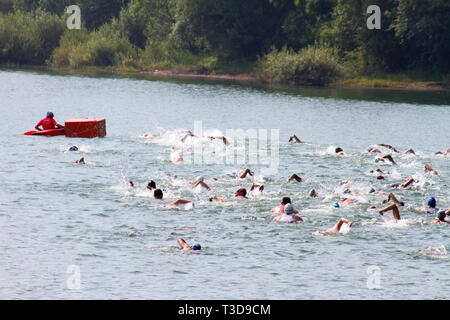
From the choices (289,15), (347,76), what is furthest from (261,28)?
(347,76)

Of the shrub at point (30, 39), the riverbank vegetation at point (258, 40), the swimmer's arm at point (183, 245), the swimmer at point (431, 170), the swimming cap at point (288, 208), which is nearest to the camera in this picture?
the swimmer's arm at point (183, 245)

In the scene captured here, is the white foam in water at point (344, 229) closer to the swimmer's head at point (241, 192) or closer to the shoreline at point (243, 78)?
the swimmer's head at point (241, 192)

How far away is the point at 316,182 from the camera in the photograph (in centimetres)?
3462

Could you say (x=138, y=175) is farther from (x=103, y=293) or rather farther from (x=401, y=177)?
(x=103, y=293)

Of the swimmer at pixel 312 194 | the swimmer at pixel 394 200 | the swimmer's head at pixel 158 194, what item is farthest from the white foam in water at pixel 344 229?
the swimmer's head at pixel 158 194

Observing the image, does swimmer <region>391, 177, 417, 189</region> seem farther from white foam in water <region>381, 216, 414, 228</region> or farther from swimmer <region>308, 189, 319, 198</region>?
white foam in water <region>381, 216, 414, 228</region>

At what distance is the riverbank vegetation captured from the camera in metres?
87.0

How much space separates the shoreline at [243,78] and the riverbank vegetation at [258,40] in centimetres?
45

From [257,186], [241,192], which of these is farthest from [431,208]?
[241,192]

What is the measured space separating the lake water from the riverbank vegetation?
102ft

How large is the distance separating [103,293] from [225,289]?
331 centimetres

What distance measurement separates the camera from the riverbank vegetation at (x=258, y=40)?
3425 inches

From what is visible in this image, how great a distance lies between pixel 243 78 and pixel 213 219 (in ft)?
226

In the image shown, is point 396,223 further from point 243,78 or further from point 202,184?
point 243,78
